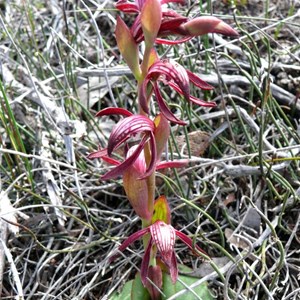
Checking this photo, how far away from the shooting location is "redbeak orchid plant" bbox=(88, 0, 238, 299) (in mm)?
805

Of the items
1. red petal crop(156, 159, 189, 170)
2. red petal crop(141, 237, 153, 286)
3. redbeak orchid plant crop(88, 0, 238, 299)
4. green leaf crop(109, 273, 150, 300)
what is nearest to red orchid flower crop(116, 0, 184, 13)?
redbeak orchid plant crop(88, 0, 238, 299)

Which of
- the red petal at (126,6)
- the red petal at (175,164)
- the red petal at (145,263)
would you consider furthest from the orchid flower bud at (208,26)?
the red petal at (145,263)

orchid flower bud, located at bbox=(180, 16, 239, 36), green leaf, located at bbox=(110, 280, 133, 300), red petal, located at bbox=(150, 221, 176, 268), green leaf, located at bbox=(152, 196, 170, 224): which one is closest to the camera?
orchid flower bud, located at bbox=(180, 16, 239, 36)

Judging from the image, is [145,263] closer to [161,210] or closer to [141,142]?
[161,210]

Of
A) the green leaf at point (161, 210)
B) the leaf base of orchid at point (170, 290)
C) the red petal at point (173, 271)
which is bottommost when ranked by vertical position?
the leaf base of orchid at point (170, 290)

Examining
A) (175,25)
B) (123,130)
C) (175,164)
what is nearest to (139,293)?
(175,164)

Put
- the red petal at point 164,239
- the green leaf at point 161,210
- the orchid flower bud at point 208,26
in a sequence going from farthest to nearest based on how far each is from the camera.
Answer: the green leaf at point 161,210 → the red petal at point 164,239 → the orchid flower bud at point 208,26

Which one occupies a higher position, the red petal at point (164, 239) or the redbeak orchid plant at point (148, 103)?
the redbeak orchid plant at point (148, 103)

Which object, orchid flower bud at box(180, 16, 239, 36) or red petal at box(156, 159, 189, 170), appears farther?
red petal at box(156, 159, 189, 170)

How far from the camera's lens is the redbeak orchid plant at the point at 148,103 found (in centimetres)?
81

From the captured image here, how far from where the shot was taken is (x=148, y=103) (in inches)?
34.4

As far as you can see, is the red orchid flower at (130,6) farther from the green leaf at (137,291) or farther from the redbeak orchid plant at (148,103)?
the green leaf at (137,291)

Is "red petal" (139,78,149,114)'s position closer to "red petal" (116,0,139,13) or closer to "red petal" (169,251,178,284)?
"red petal" (116,0,139,13)

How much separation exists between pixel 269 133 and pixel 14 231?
2.30 feet
